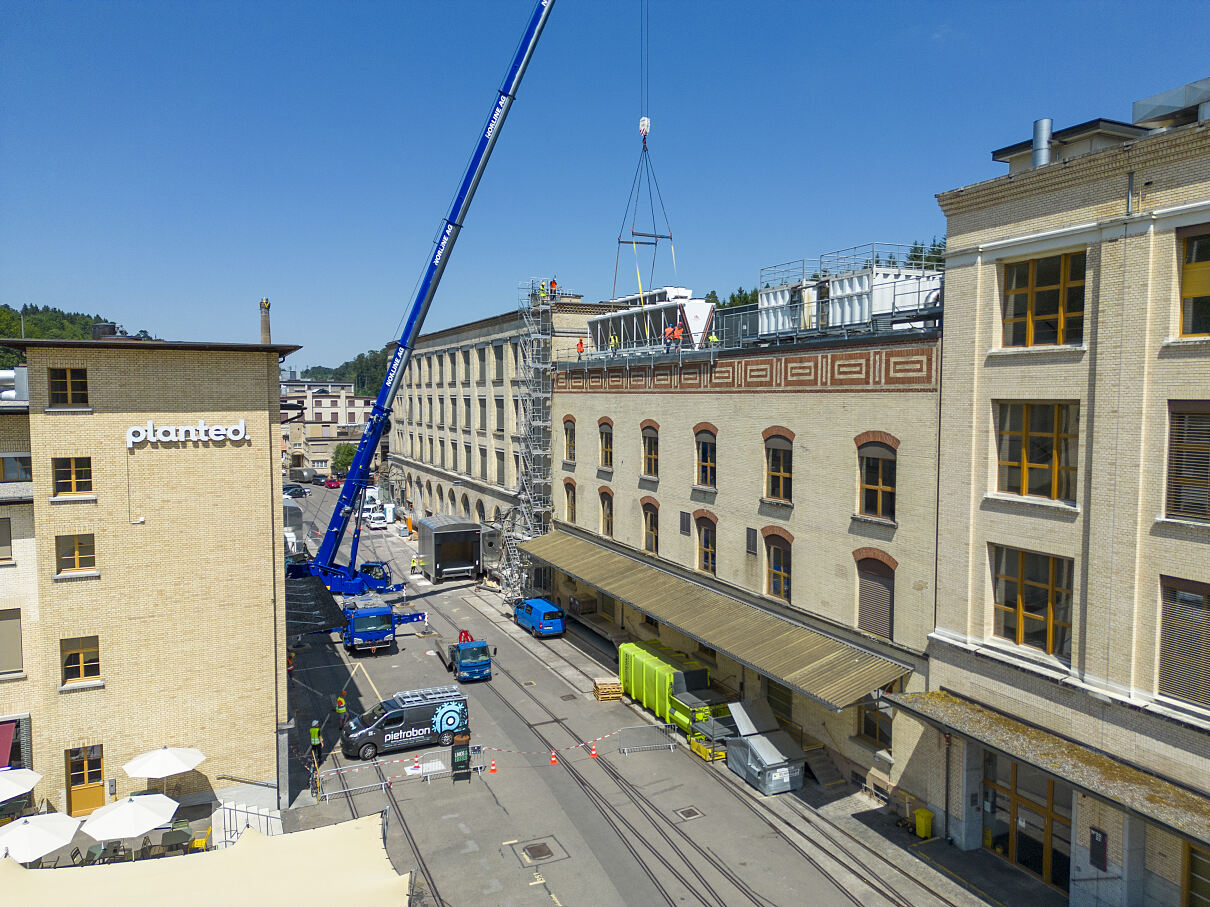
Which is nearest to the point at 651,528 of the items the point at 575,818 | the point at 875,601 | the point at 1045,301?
the point at 875,601

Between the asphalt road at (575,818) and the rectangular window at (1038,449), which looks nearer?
the rectangular window at (1038,449)

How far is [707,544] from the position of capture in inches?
1296

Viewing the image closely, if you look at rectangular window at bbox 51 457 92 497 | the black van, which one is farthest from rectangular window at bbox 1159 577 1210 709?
rectangular window at bbox 51 457 92 497

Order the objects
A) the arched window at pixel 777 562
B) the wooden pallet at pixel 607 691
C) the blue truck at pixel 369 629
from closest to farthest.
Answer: the arched window at pixel 777 562 → the wooden pallet at pixel 607 691 → the blue truck at pixel 369 629

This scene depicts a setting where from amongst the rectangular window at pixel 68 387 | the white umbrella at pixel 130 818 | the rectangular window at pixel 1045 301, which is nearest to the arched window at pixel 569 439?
the rectangular window at pixel 68 387

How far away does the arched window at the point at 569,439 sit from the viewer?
44.7 meters

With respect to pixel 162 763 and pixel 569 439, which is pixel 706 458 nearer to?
pixel 569 439

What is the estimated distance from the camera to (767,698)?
29422 mm

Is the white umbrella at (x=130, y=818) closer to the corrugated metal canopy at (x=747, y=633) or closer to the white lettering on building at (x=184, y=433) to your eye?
the white lettering on building at (x=184, y=433)

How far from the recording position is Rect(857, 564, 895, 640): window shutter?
2420 cm

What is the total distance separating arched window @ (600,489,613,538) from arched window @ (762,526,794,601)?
12.6 metres

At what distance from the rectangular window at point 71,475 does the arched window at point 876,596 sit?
894 inches

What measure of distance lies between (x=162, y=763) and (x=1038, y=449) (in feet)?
80.0

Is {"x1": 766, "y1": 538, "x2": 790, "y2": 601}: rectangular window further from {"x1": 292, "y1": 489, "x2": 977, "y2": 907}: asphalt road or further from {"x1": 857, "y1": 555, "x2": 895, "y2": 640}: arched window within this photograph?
{"x1": 292, "y1": 489, "x2": 977, "y2": 907}: asphalt road
